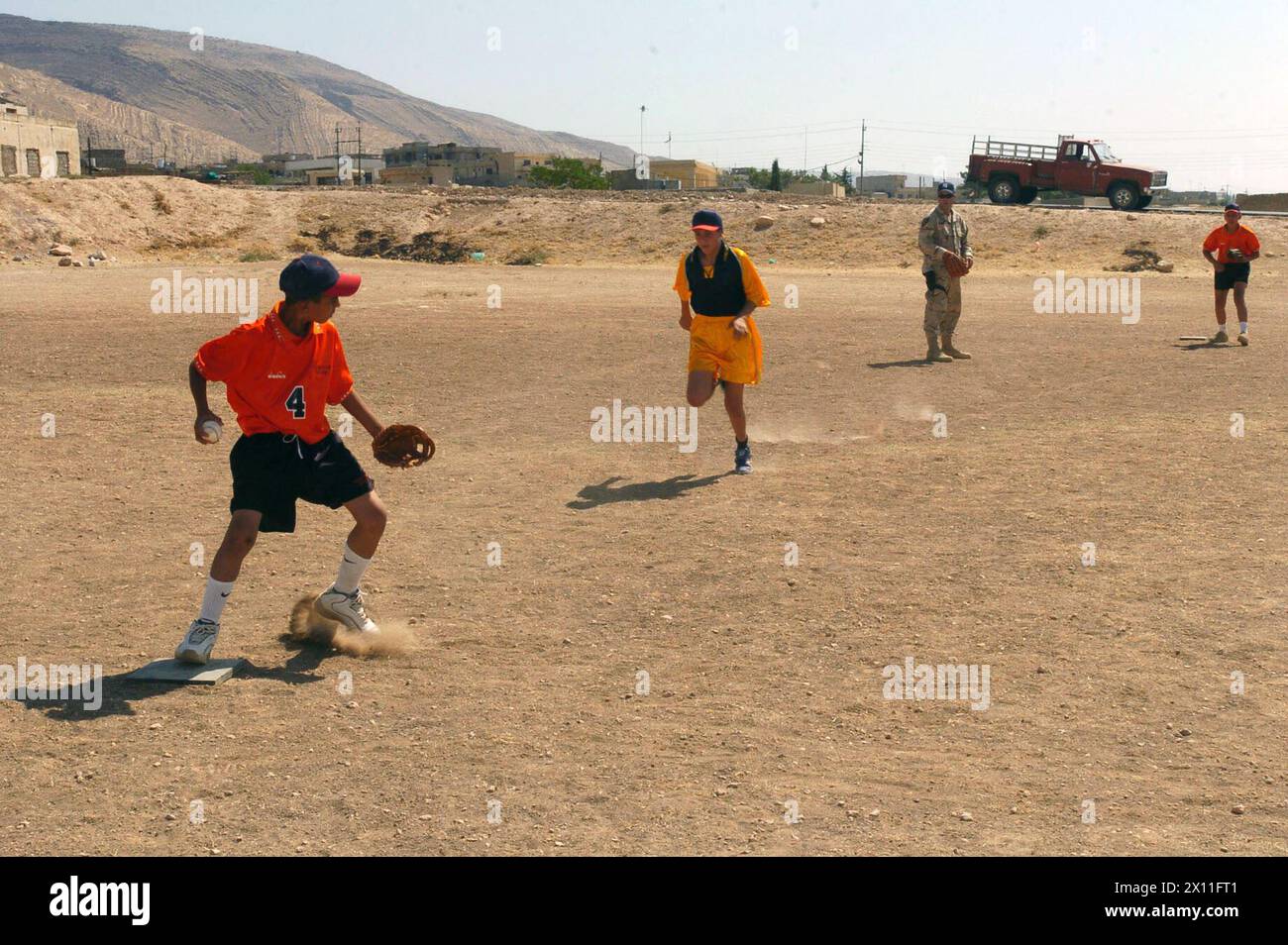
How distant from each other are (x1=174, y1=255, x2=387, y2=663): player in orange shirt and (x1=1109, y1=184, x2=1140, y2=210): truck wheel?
35921 mm

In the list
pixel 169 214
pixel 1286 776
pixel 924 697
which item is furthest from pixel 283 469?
pixel 169 214

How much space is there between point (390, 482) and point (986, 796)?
6.16m

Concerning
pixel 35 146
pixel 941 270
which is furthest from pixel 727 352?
pixel 35 146

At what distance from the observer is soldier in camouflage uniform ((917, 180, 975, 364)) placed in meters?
15.5

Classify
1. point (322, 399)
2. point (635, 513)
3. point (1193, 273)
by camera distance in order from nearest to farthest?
point (322, 399)
point (635, 513)
point (1193, 273)

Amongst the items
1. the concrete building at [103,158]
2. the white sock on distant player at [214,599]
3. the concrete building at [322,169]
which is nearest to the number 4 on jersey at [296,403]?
the white sock on distant player at [214,599]

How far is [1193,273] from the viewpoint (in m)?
29.0

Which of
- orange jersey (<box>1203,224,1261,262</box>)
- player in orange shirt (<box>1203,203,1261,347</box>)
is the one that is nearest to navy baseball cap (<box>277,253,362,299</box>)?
player in orange shirt (<box>1203,203,1261,347</box>)

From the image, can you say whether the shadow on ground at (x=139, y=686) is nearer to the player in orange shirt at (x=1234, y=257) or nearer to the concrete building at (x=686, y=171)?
the player in orange shirt at (x=1234, y=257)

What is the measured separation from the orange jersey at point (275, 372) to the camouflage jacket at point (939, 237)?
431 inches

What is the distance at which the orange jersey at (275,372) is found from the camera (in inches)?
220

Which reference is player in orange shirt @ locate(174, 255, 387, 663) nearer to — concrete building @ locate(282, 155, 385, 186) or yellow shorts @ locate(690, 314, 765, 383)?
yellow shorts @ locate(690, 314, 765, 383)
